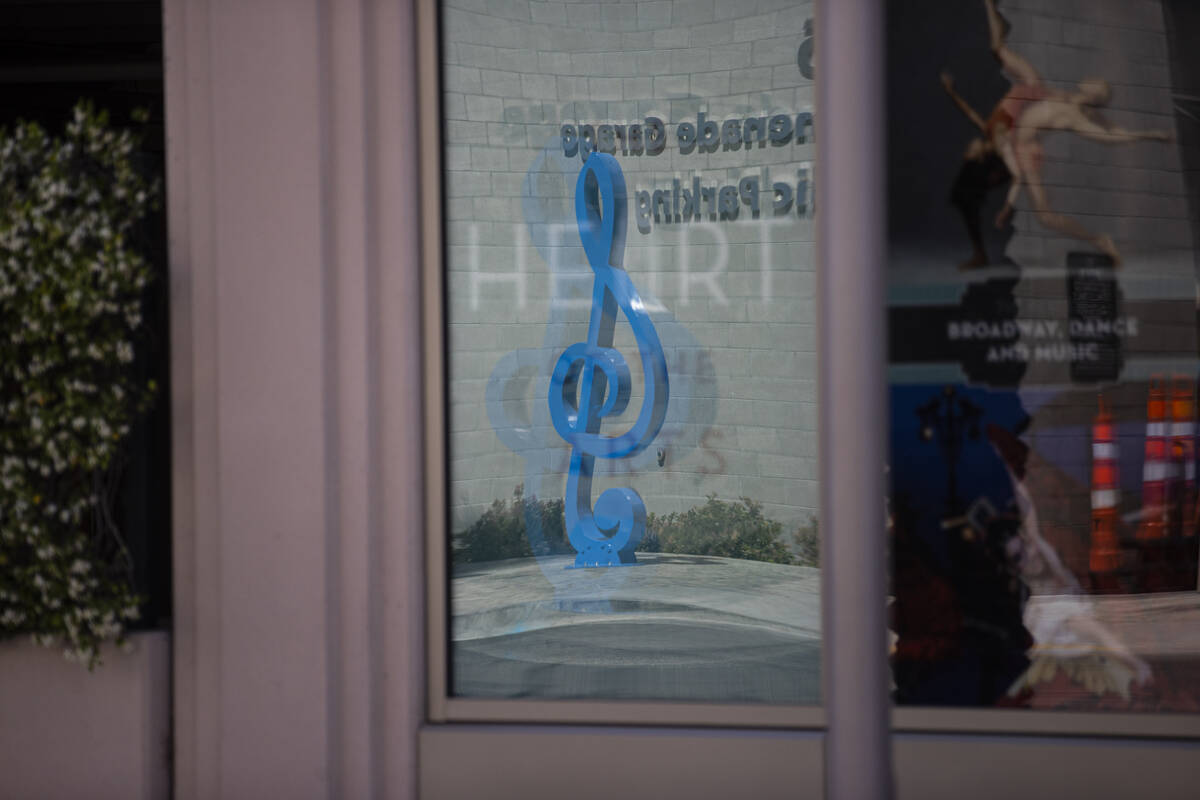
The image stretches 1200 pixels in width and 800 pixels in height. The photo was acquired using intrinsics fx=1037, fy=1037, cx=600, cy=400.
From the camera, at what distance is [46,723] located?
3662 mm

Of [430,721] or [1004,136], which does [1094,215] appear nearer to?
[1004,136]

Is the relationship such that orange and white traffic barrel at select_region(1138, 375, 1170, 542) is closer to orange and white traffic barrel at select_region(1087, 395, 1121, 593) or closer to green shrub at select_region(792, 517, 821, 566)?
orange and white traffic barrel at select_region(1087, 395, 1121, 593)

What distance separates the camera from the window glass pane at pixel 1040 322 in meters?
3.66

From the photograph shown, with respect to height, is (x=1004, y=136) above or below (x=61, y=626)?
above

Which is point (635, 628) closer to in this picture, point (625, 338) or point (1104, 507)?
point (625, 338)

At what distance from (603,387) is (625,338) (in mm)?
200

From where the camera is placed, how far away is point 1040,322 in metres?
3.68

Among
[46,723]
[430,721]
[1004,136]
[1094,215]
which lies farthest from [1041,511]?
[46,723]

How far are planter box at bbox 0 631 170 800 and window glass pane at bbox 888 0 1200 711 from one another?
2654mm

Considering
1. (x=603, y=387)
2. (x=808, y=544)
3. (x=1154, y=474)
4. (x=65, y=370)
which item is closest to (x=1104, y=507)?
(x=1154, y=474)

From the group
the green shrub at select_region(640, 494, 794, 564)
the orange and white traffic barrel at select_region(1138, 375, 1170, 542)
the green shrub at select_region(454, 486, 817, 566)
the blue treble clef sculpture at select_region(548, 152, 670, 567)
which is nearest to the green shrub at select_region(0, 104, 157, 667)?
the green shrub at select_region(454, 486, 817, 566)

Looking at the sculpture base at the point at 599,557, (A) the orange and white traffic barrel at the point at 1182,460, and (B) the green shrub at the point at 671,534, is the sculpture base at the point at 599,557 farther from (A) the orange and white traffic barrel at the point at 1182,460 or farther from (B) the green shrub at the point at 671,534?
(A) the orange and white traffic barrel at the point at 1182,460

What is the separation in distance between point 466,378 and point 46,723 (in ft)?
6.27

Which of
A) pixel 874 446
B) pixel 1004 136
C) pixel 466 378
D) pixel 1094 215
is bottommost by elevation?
pixel 874 446
